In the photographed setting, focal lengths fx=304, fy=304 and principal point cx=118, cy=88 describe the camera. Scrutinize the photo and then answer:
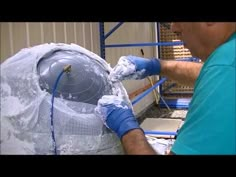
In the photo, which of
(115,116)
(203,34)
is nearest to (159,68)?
(115,116)

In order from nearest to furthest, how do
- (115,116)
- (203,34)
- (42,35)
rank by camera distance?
(203,34) → (115,116) → (42,35)

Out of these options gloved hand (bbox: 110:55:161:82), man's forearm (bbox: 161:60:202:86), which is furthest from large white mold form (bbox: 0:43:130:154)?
man's forearm (bbox: 161:60:202:86)

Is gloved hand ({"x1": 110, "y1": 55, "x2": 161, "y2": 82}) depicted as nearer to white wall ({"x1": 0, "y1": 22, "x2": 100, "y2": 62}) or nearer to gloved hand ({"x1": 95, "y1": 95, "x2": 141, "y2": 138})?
gloved hand ({"x1": 95, "y1": 95, "x2": 141, "y2": 138})

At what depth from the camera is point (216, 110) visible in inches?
31.3

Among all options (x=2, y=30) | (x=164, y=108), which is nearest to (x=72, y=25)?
(x=2, y=30)

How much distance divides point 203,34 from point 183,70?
2.42 feet

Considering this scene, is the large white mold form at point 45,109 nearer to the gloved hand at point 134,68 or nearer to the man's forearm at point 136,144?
→ the man's forearm at point 136,144

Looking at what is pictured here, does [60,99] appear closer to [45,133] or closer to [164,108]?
[45,133]

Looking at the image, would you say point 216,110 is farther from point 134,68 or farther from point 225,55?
point 134,68

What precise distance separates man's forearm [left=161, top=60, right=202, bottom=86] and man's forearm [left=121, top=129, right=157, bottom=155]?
0.62 metres

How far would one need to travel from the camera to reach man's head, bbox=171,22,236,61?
877 mm

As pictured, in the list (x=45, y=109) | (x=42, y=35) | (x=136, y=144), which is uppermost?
(x=42, y=35)

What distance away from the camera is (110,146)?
117 cm
